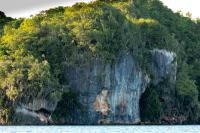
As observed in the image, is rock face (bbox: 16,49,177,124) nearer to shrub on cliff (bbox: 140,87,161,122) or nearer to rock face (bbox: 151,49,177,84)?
shrub on cliff (bbox: 140,87,161,122)

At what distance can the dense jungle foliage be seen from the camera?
77.3 meters

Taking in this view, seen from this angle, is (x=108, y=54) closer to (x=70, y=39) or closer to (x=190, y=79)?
(x=70, y=39)

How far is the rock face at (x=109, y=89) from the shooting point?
80.6 meters

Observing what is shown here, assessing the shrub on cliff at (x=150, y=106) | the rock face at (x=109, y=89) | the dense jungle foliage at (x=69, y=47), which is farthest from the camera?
the shrub on cliff at (x=150, y=106)

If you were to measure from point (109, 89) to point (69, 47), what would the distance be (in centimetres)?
615

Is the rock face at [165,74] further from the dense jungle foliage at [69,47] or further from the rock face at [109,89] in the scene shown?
the rock face at [109,89]

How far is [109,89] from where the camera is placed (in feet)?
268

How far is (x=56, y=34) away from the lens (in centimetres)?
8312

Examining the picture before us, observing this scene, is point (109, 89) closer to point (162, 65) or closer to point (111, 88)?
point (111, 88)

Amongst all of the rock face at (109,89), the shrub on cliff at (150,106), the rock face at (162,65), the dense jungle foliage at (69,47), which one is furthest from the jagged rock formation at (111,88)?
the rock face at (162,65)

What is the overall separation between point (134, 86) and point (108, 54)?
463 centimetres

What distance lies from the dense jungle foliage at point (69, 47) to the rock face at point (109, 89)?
92cm

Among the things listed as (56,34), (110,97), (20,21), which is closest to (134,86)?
(110,97)

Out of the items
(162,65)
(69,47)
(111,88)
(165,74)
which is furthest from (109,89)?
(165,74)
